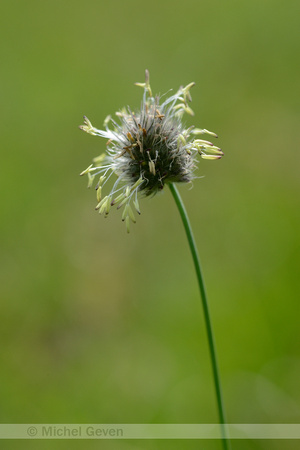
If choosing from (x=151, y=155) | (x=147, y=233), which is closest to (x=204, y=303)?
(x=151, y=155)

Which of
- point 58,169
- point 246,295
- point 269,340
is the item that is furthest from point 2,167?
point 269,340

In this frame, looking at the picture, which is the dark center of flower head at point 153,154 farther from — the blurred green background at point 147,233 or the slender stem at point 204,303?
the blurred green background at point 147,233

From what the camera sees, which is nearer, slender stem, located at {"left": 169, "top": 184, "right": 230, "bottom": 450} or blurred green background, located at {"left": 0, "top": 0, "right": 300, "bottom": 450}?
slender stem, located at {"left": 169, "top": 184, "right": 230, "bottom": 450}

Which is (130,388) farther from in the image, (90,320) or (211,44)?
(211,44)

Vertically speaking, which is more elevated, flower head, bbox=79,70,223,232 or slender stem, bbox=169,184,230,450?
flower head, bbox=79,70,223,232

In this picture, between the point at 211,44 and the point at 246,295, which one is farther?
the point at 211,44

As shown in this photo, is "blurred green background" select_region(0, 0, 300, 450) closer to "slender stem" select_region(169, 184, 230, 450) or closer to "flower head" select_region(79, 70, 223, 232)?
"slender stem" select_region(169, 184, 230, 450)

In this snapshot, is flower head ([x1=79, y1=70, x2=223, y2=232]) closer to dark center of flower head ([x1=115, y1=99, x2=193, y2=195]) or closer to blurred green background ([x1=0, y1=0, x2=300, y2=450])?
dark center of flower head ([x1=115, y1=99, x2=193, y2=195])

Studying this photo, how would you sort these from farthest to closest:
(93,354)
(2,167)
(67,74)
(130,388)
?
1. (67,74)
2. (2,167)
3. (93,354)
4. (130,388)

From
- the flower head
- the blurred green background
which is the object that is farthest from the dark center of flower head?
the blurred green background
